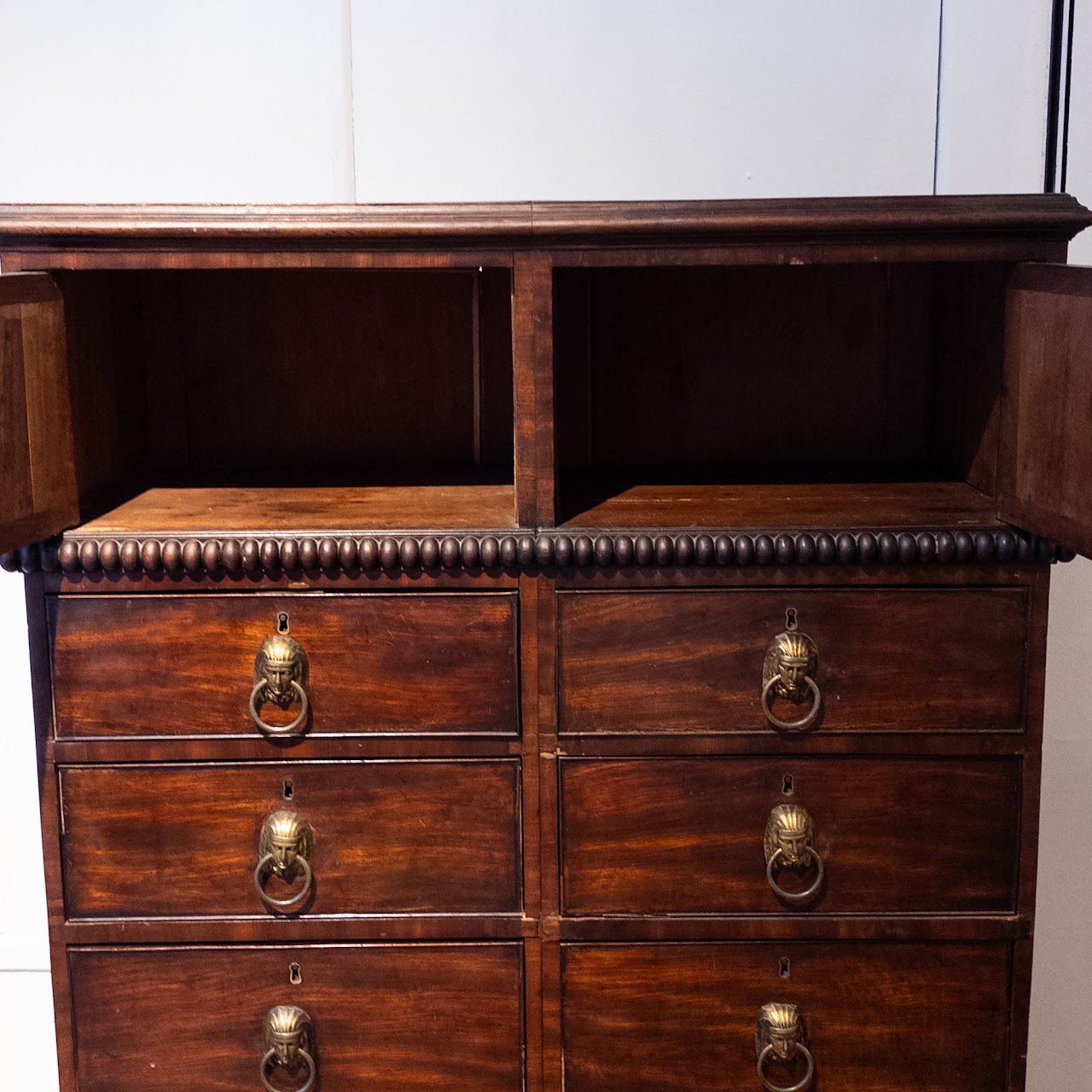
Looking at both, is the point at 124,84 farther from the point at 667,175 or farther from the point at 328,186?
the point at 667,175

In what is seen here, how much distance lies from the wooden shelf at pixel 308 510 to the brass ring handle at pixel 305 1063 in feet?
1.82

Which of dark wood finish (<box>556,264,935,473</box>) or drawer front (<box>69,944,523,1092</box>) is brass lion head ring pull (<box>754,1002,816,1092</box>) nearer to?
drawer front (<box>69,944,523,1092</box>)

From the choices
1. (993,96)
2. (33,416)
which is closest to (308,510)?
(33,416)

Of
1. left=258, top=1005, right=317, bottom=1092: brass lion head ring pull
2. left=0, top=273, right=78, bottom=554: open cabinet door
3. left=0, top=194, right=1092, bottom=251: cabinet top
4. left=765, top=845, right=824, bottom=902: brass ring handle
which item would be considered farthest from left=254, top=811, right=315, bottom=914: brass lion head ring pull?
left=0, top=194, right=1092, bottom=251: cabinet top

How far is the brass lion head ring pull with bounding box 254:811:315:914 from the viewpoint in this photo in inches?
49.6

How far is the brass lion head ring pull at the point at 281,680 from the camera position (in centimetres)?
124

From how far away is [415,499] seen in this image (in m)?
1.40

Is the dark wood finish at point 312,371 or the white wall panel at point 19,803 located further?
the white wall panel at point 19,803

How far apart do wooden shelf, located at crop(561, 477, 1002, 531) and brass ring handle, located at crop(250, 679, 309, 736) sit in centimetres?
33

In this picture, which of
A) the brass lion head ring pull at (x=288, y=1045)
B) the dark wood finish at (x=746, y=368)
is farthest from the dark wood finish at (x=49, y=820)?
the dark wood finish at (x=746, y=368)

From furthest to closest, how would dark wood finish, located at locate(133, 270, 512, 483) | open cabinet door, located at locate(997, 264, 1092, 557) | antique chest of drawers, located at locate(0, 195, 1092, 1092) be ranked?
1. dark wood finish, located at locate(133, 270, 512, 483)
2. antique chest of drawers, located at locate(0, 195, 1092, 1092)
3. open cabinet door, located at locate(997, 264, 1092, 557)

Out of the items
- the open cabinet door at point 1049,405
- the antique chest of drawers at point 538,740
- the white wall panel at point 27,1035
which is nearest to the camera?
the open cabinet door at point 1049,405

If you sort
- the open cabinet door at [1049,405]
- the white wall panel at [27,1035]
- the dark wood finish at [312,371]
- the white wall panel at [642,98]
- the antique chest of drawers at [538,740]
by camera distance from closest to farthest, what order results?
the open cabinet door at [1049,405], the antique chest of drawers at [538,740], the dark wood finish at [312,371], the white wall panel at [642,98], the white wall panel at [27,1035]

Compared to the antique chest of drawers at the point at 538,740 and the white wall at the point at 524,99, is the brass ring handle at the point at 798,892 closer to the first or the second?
the antique chest of drawers at the point at 538,740
